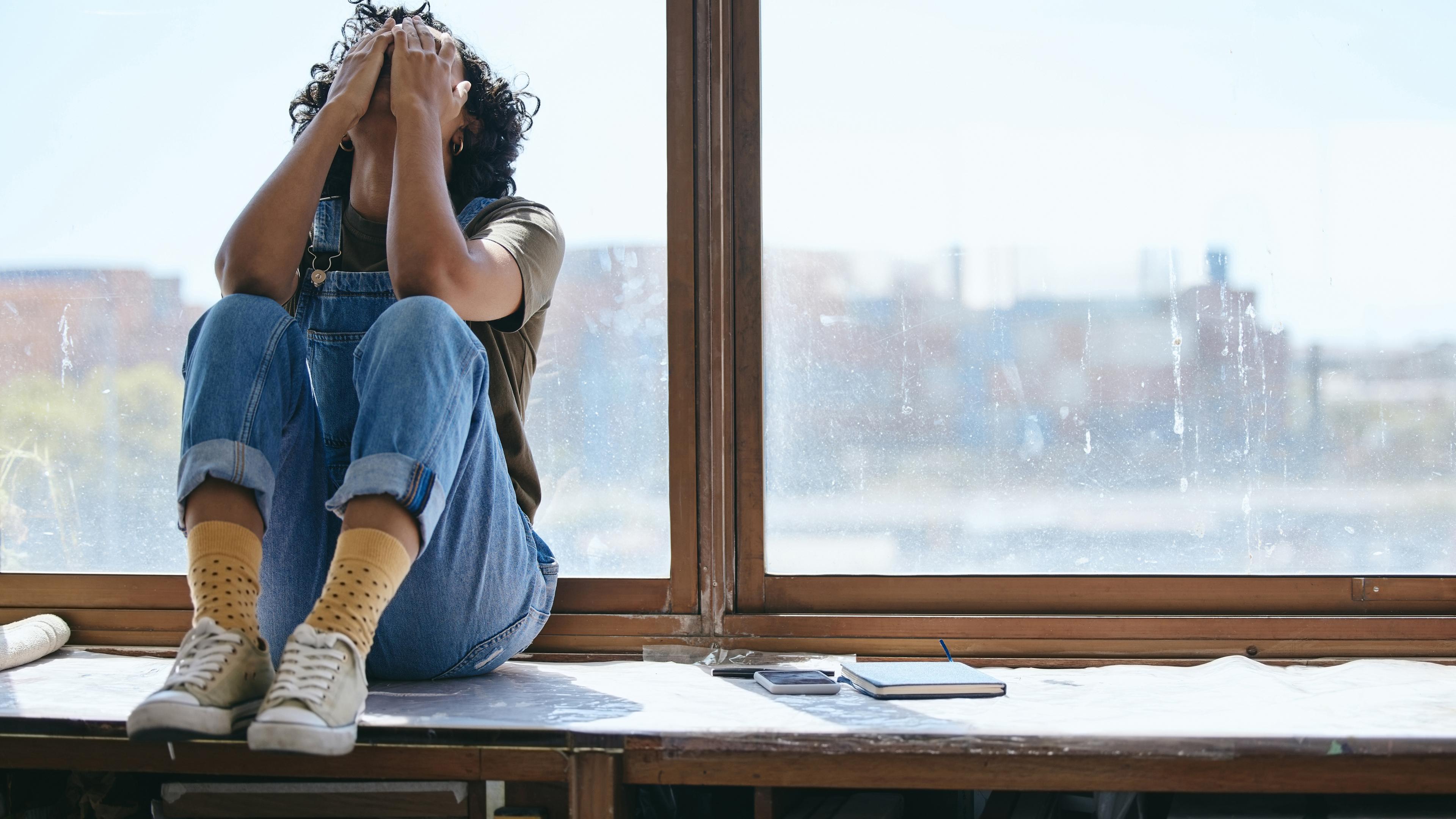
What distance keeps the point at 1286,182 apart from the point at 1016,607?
0.80 meters

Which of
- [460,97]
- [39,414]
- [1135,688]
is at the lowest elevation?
[1135,688]

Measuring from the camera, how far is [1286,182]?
5.22 feet

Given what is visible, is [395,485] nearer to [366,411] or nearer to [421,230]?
[366,411]

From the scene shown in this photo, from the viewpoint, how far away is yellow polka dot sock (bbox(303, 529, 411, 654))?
38.0 inches

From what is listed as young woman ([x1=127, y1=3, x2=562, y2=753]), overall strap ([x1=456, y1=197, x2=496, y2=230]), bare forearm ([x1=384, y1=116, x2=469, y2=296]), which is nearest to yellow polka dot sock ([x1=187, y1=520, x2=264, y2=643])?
young woman ([x1=127, y1=3, x2=562, y2=753])

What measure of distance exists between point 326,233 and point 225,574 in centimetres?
59

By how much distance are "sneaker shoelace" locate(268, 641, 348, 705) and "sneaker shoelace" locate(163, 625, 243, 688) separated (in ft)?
0.24

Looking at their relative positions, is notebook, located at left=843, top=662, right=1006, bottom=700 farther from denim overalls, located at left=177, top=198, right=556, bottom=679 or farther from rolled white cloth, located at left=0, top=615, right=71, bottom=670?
rolled white cloth, located at left=0, top=615, right=71, bottom=670

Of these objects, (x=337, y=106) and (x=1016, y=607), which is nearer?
(x=337, y=106)

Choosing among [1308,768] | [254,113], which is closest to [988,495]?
[1308,768]

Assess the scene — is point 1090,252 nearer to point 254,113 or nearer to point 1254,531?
point 1254,531

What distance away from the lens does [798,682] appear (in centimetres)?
131

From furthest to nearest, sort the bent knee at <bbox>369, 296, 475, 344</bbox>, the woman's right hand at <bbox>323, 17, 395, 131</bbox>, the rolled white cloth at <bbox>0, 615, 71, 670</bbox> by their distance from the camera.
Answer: the rolled white cloth at <bbox>0, 615, 71, 670</bbox>
the woman's right hand at <bbox>323, 17, 395, 131</bbox>
the bent knee at <bbox>369, 296, 475, 344</bbox>

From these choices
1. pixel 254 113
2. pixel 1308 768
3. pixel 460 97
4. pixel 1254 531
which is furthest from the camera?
pixel 254 113
